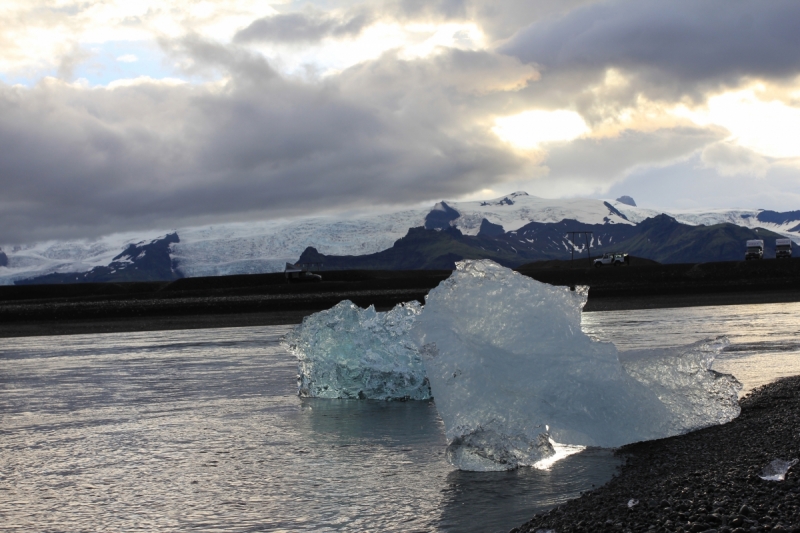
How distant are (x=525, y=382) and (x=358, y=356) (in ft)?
20.3

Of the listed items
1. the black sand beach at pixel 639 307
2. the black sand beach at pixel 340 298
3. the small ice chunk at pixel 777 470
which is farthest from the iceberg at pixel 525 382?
the black sand beach at pixel 340 298

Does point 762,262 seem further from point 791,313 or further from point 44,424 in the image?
point 44,424

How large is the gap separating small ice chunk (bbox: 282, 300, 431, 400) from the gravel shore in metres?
6.08

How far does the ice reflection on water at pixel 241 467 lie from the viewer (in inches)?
314

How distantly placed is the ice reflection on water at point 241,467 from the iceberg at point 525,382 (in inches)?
16.2

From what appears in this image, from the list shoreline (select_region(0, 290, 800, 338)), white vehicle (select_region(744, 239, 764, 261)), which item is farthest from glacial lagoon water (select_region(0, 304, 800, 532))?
white vehicle (select_region(744, 239, 764, 261))

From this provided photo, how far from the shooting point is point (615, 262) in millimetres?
84875

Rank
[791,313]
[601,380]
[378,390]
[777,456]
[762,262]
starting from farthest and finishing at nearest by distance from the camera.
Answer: [762,262] → [791,313] → [378,390] → [601,380] → [777,456]

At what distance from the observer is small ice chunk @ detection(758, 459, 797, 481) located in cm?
772

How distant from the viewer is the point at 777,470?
798 centimetres

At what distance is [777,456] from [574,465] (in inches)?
95.2

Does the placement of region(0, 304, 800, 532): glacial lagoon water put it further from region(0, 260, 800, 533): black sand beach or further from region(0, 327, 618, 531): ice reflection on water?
region(0, 260, 800, 533): black sand beach

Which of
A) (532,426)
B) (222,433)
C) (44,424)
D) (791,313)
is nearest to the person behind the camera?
(532,426)

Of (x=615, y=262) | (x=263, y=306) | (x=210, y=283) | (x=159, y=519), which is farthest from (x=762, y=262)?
(x=159, y=519)
